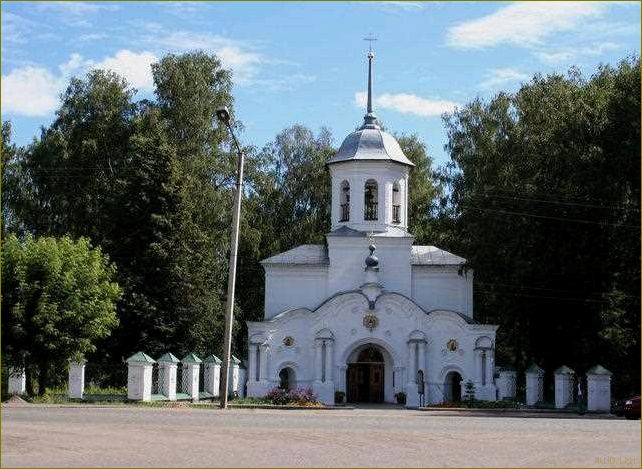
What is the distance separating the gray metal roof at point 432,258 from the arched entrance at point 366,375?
174 inches

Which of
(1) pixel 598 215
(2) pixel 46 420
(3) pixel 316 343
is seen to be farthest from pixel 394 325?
(2) pixel 46 420

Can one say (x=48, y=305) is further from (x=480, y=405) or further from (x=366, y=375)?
(x=480, y=405)

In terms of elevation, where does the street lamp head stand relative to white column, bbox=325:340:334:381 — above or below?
above

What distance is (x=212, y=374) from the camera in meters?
38.3

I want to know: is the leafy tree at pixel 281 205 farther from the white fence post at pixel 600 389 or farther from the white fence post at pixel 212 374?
the white fence post at pixel 600 389

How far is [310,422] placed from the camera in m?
21.5

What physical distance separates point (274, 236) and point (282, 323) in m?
17.3

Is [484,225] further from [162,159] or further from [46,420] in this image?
[46,420]

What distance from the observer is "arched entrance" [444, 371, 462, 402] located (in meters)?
40.5

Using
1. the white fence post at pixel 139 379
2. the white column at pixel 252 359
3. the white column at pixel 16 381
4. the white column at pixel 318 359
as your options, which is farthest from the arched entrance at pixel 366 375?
the white column at pixel 16 381

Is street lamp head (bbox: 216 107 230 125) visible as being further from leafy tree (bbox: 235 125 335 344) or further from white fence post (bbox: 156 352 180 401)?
leafy tree (bbox: 235 125 335 344)

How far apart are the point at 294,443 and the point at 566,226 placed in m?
25.1

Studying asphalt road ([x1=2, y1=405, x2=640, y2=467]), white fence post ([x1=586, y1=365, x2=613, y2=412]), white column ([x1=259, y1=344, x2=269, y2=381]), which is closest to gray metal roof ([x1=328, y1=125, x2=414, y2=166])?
white column ([x1=259, y1=344, x2=269, y2=381])

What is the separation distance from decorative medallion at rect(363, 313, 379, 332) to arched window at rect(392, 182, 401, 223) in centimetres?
490
